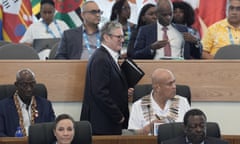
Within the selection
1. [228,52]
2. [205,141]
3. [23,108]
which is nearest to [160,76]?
[205,141]

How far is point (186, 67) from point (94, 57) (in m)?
1.22

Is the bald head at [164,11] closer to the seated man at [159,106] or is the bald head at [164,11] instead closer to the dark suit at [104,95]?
the dark suit at [104,95]

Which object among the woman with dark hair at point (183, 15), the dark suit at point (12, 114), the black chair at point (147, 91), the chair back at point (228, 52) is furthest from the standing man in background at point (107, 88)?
the woman with dark hair at point (183, 15)

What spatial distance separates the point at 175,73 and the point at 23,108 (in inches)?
69.2

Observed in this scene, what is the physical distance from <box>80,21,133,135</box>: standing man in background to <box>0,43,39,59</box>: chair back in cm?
130

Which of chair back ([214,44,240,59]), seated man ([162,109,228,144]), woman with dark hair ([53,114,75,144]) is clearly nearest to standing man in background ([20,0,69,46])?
chair back ([214,44,240,59])

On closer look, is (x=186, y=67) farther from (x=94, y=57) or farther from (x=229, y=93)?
(x=94, y=57)

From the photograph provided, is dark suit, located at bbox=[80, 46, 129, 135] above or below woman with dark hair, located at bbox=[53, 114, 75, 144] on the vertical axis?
above

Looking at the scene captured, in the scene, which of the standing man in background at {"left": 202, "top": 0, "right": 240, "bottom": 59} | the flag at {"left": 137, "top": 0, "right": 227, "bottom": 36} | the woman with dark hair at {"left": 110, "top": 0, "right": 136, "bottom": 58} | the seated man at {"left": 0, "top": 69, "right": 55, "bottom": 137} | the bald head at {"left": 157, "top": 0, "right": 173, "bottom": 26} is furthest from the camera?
the flag at {"left": 137, "top": 0, "right": 227, "bottom": 36}

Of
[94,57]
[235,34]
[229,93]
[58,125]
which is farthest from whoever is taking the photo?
[235,34]

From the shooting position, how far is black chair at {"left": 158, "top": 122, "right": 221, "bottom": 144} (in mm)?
6768

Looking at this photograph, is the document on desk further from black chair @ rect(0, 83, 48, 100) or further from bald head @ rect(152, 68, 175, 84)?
black chair @ rect(0, 83, 48, 100)

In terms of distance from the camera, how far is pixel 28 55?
9.02 meters

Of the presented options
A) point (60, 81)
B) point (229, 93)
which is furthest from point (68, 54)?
point (229, 93)
